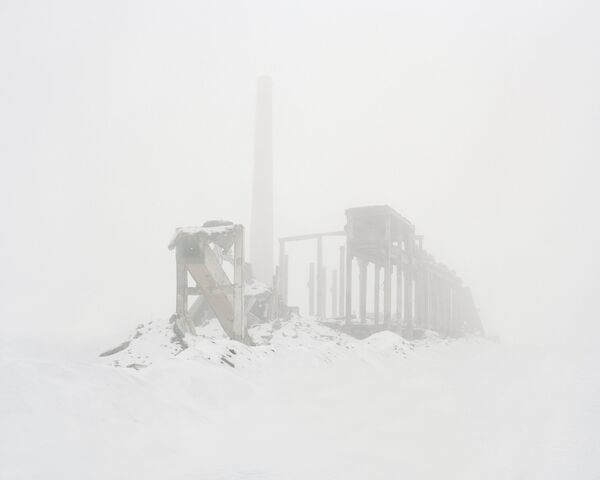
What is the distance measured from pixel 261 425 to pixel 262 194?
105 ft

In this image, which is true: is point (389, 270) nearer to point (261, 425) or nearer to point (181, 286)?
point (181, 286)

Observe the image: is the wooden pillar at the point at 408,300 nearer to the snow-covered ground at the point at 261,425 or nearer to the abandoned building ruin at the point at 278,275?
the abandoned building ruin at the point at 278,275

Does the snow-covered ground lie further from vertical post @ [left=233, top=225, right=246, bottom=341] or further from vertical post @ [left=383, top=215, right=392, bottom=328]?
vertical post @ [left=383, top=215, right=392, bottom=328]

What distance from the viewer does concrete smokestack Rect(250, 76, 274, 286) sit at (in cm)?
3562

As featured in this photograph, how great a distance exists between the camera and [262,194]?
36.9 m

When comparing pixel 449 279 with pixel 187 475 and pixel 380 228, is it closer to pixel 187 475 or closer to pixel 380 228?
pixel 380 228

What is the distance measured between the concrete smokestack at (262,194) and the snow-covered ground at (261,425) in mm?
27780

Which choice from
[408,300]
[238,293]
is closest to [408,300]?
[408,300]

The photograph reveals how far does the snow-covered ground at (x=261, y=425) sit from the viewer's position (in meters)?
3.78

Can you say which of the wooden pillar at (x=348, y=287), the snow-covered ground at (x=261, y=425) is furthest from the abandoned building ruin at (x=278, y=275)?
the snow-covered ground at (x=261, y=425)

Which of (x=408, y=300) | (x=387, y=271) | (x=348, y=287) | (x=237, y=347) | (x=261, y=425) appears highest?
(x=261, y=425)

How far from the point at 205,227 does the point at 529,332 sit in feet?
182

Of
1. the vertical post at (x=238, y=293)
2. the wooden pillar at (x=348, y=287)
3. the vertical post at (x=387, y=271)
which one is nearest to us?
the vertical post at (x=238, y=293)

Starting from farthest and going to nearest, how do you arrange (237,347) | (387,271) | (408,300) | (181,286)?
A: (408,300), (387,271), (181,286), (237,347)
